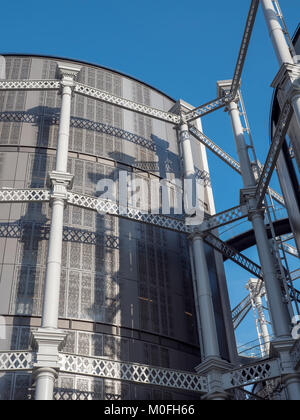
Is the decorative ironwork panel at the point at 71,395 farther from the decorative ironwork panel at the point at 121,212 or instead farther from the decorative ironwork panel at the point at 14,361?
the decorative ironwork panel at the point at 121,212

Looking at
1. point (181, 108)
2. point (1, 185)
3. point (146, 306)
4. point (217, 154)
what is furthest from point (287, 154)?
point (1, 185)

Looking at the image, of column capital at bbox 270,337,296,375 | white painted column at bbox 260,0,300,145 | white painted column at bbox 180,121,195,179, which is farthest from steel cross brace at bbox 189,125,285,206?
column capital at bbox 270,337,296,375

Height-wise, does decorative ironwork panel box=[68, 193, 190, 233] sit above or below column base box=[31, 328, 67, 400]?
above

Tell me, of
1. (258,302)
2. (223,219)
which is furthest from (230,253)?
(258,302)

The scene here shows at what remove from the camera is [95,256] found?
68.5 feet

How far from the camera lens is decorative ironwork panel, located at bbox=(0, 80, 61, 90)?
2219 cm

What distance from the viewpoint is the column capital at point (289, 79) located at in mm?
15266

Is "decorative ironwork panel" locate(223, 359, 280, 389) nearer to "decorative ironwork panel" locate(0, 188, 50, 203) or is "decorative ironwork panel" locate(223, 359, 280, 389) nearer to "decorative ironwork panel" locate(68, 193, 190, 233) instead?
"decorative ironwork panel" locate(68, 193, 190, 233)

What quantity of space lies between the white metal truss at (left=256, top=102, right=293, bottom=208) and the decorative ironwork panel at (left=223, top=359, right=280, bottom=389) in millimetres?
5793

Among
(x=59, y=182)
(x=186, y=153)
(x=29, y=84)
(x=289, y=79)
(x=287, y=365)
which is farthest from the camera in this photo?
(x=186, y=153)

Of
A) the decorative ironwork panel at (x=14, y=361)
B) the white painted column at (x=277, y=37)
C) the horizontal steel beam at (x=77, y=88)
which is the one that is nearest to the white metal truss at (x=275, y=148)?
the white painted column at (x=277, y=37)

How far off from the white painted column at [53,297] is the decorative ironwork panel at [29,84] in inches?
79.9

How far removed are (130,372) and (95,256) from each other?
5354mm

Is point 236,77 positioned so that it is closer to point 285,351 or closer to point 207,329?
point 207,329
